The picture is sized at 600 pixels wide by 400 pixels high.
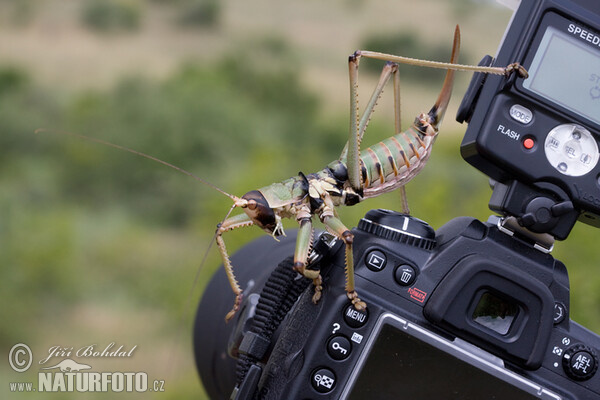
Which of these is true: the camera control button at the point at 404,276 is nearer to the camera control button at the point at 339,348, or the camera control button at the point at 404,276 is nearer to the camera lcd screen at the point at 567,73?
the camera control button at the point at 339,348

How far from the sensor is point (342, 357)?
2.98 ft

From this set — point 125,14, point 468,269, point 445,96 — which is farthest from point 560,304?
point 125,14

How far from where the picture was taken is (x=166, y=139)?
566cm

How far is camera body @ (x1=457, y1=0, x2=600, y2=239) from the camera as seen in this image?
3.14ft

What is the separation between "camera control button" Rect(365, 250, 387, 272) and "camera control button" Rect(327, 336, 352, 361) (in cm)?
11

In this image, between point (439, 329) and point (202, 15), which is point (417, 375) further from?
point (202, 15)

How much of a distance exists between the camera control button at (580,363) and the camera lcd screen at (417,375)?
0.25ft

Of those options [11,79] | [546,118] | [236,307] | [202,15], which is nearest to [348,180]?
[236,307]

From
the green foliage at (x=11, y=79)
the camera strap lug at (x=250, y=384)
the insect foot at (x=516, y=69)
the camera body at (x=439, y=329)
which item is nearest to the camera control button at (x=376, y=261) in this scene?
the camera body at (x=439, y=329)

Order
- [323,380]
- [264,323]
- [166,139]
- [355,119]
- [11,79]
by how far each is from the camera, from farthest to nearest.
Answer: [11,79], [166,139], [355,119], [264,323], [323,380]

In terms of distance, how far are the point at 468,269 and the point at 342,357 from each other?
0.21 m

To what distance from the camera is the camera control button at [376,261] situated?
0.94m

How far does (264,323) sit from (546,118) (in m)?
0.51

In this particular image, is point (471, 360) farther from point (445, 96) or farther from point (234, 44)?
point (234, 44)
